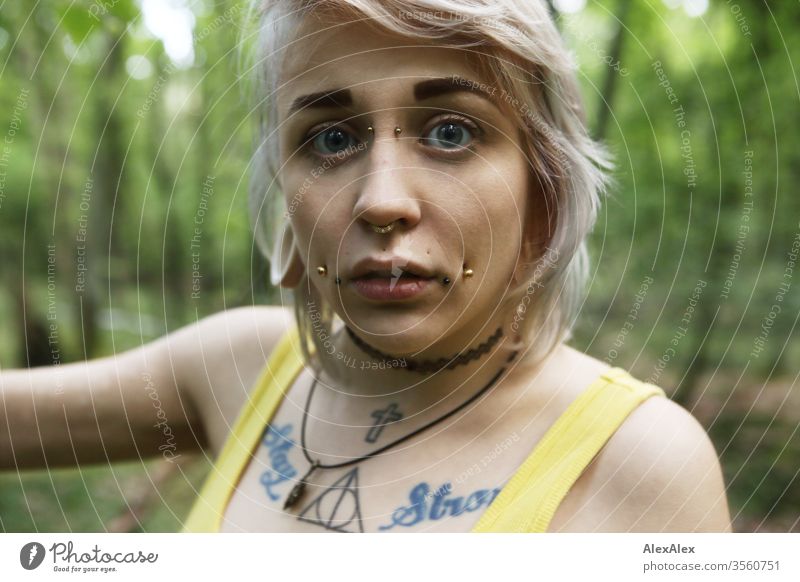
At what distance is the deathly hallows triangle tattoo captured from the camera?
0.50m

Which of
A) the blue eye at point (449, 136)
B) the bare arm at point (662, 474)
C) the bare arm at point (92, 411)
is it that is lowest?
the bare arm at point (662, 474)

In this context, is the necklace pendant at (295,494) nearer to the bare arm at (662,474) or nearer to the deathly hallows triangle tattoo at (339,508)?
the deathly hallows triangle tattoo at (339,508)

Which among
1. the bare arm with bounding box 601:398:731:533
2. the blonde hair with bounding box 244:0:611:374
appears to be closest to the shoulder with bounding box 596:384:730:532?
the bare arm with bounding box 601:398:731:533

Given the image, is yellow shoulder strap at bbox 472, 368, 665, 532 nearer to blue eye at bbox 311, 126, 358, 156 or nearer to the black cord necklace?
the black cord necklace

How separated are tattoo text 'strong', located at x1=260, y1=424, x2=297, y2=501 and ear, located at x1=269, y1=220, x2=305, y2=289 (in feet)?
0.42

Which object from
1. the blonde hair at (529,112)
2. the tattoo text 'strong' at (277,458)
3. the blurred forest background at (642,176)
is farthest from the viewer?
the blurred forest background at (642,176)

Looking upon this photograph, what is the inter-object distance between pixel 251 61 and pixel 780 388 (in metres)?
1.27

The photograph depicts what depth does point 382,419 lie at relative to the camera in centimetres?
54

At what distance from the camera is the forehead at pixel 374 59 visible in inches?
17.1

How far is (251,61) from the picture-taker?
0.58 meters
